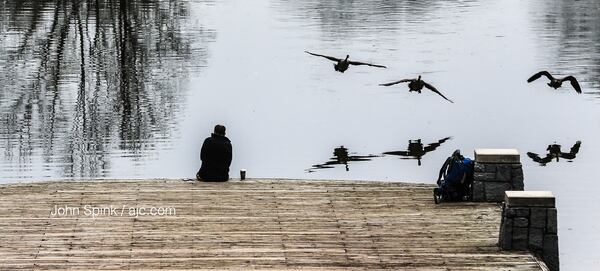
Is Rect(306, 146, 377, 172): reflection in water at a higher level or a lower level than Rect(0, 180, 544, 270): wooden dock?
lower

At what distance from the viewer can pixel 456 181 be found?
27.5 m

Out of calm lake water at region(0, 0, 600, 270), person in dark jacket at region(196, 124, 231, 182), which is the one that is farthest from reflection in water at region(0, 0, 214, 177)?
person in dark jacket at region(196, 124, 231, 182)

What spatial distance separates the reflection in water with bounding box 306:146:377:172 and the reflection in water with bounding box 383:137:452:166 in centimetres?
110

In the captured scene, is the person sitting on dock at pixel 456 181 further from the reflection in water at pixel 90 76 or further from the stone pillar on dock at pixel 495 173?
the reflection in water at pixel 90 76

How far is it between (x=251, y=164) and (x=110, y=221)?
16.8m

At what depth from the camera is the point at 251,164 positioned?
4266 centimetres

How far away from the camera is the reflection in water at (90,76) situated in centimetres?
4524

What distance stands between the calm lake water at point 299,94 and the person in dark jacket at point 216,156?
8.10 m

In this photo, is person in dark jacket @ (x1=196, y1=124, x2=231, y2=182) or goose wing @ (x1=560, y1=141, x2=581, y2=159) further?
goose wing @ (x1=560, y1=141, x2=581, y2=159)

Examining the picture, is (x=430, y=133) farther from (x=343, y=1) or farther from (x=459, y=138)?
(x=343, y=1)

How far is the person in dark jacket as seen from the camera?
2909 cm

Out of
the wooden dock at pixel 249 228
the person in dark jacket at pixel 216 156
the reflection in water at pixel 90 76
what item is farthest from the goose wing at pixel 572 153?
the person in dark jacket at pixel 216 156

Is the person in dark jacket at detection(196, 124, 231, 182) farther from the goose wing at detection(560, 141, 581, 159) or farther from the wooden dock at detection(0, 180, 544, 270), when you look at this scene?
the goose wing at detection(560, 141, 581, 159)

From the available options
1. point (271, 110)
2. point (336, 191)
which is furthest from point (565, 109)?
point (336, 191)
